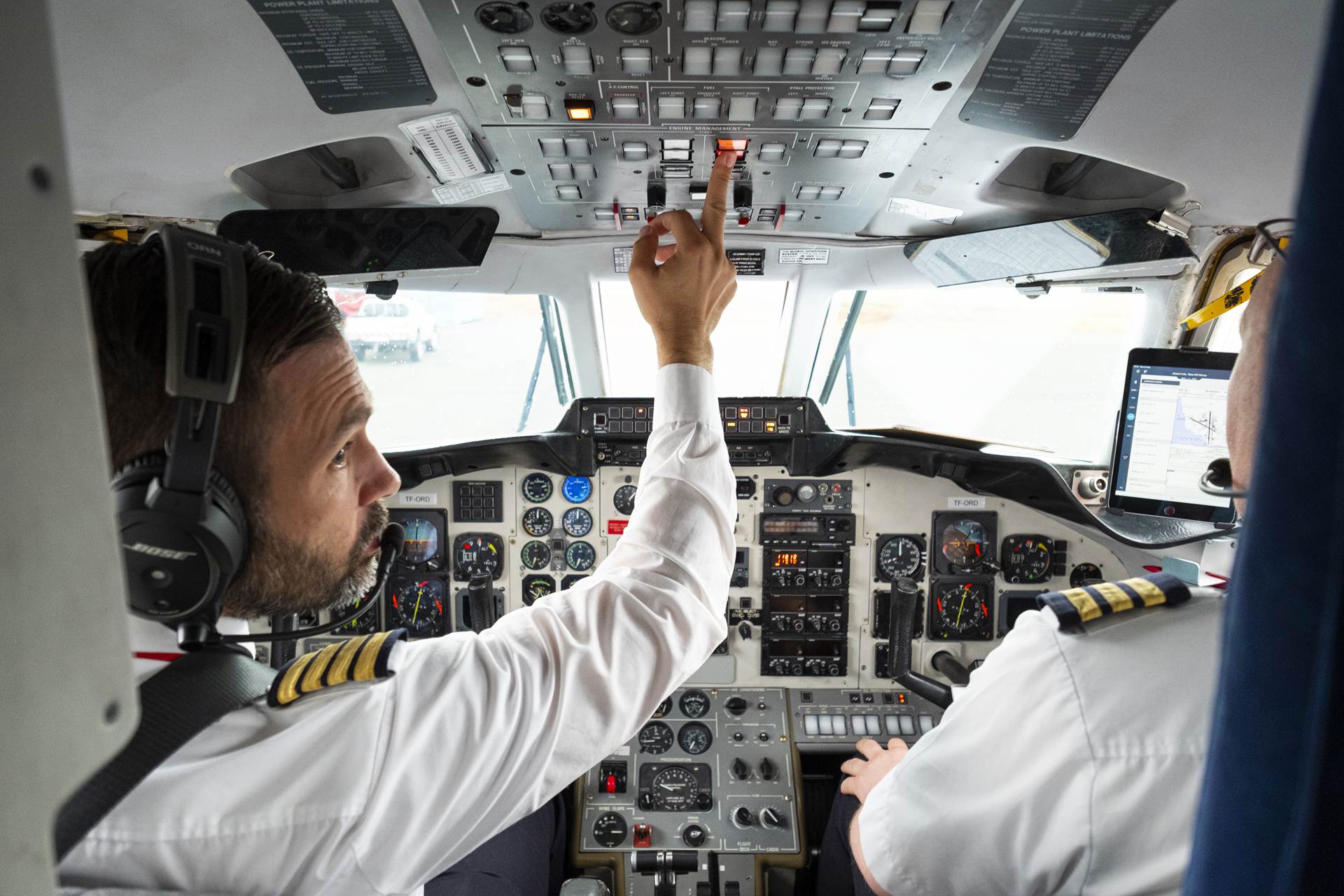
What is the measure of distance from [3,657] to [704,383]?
46.2 inches

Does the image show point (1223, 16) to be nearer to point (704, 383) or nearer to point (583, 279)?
point (704, 383)

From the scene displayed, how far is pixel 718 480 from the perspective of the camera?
1.39m

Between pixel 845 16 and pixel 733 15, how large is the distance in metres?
0.17

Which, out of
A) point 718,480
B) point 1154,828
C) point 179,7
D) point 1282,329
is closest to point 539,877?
point 718,480

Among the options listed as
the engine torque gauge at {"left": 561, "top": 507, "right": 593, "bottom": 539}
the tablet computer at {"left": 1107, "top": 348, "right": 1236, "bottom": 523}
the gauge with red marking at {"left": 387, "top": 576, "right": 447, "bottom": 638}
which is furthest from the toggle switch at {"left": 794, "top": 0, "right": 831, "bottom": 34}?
the gauge with red marking at {"left": 387, "top": 576, "right": 447, "bottom": 638}

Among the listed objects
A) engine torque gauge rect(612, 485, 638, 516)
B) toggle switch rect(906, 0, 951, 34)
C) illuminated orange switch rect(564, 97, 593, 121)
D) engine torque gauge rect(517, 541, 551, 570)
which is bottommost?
engine torque gauge rect(517, 541, 551, 570)

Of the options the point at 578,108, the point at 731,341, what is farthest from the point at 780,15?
the point at 731,341

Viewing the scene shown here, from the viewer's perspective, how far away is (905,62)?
129 cm

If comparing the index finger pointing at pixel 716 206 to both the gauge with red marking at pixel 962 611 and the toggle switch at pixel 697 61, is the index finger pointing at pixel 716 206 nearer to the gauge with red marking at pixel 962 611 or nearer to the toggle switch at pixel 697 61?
the toggle switch at pixel 697 61

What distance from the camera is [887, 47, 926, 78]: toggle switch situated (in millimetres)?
1261

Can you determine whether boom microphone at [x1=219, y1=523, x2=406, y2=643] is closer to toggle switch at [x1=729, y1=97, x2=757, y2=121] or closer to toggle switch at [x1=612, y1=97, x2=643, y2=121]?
toggle switch at [x1=612, y1=97, x2=643, y2=121]

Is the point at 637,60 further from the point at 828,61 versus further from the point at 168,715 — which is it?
the point at 168,715

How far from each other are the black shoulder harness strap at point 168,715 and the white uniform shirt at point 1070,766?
3.54ft

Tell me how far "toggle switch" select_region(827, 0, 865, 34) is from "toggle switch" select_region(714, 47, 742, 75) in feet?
0.52
